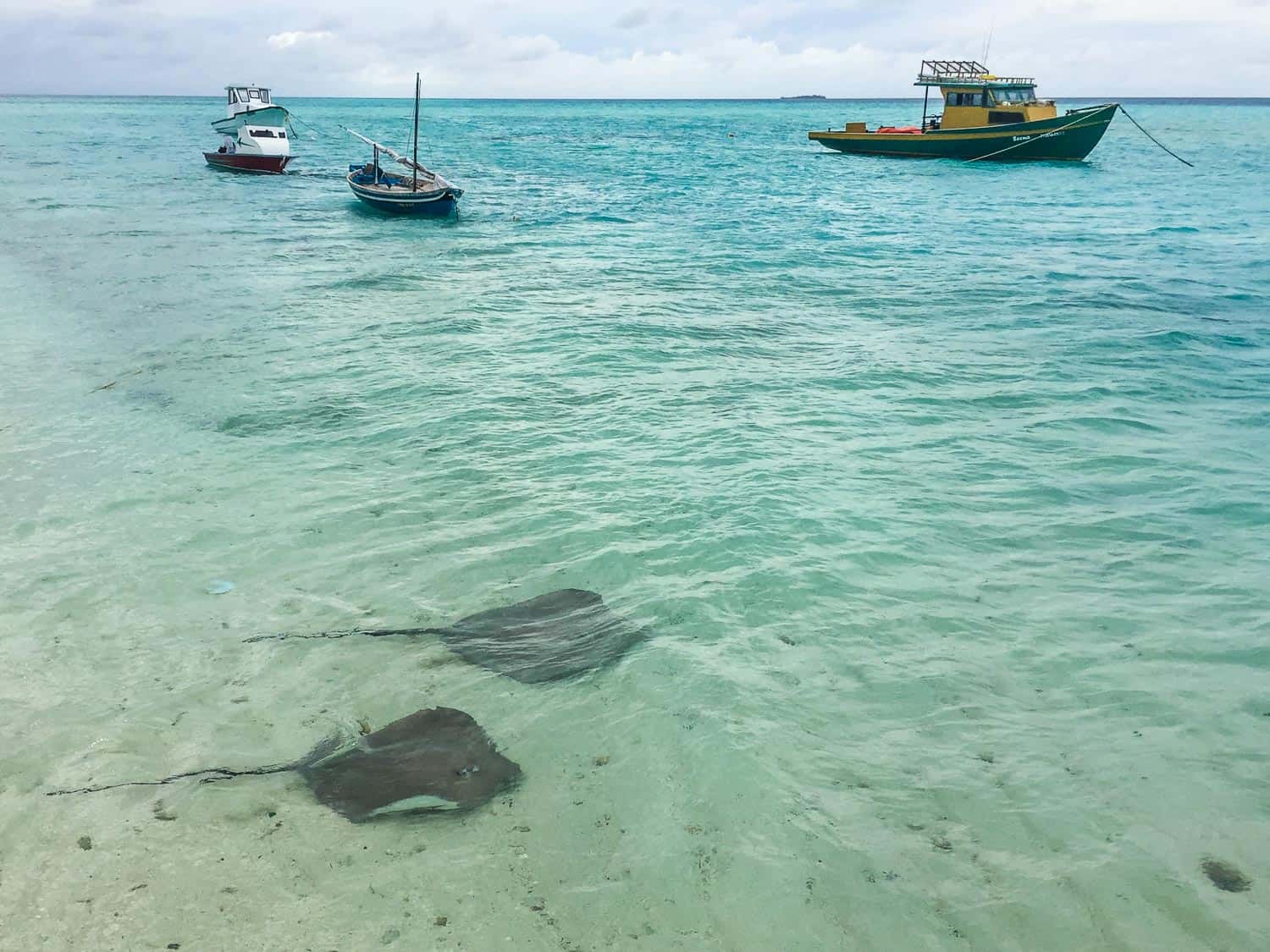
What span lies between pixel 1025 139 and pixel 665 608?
160ft

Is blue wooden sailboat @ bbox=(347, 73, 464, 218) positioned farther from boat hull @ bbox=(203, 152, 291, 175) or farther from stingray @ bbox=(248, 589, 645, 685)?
stingray @ bbox=(248, 589, 645, 685)

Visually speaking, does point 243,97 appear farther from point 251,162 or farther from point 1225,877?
point 1225,877

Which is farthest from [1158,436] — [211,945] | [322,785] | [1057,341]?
[211,945]

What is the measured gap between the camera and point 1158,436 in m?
9.83

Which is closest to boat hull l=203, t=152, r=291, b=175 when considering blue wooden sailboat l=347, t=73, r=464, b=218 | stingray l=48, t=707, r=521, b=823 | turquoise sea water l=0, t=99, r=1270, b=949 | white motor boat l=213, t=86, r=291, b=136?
white motor boat l=213, t=86, r=291, b=136

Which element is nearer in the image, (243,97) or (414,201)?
(414,201)

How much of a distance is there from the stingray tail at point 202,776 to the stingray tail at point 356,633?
4.29ft

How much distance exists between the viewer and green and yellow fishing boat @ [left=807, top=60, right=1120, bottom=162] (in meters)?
45.3

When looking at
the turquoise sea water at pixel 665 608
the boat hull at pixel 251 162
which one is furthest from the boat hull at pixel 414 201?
the boat hull at pixel 251 162

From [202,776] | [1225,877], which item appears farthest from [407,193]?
[1225,877]

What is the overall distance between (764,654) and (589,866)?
222 centimetres

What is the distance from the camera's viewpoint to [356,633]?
6047mm

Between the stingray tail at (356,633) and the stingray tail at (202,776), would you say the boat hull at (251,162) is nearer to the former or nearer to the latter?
the stingray tail at (356,633)

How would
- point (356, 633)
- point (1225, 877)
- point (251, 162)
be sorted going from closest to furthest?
point (1225, 877), point (356, 633), point (251, 162)
